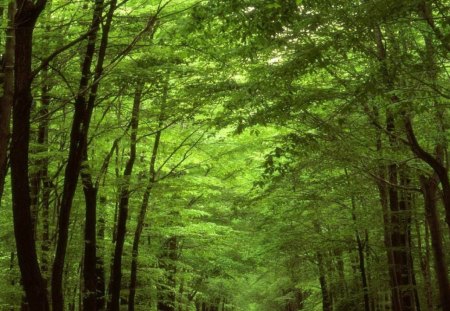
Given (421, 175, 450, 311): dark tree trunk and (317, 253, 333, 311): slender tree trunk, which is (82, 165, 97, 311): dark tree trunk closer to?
(421, 175, 450, 311): dark tree trunk

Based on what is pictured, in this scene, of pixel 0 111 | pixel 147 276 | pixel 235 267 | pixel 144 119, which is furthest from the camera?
pixel 235 267

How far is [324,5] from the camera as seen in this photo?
6.20m

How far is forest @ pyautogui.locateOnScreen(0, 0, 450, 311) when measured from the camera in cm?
551

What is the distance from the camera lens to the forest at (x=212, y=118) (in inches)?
217

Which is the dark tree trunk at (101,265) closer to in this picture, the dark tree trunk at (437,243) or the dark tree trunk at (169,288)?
the dark tree trunk at (169,288)

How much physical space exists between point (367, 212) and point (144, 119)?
23.3 ft

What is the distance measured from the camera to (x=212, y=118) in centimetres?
1118

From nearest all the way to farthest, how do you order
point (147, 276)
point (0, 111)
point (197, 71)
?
point (0, 111) < point (197, 71) < point (147, 276)

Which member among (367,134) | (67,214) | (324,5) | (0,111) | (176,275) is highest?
(324,5)

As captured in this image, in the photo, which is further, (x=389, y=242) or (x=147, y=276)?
(x=147, y=276)

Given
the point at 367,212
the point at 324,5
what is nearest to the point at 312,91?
the point at 324,5

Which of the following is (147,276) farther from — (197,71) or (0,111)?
(0,111)

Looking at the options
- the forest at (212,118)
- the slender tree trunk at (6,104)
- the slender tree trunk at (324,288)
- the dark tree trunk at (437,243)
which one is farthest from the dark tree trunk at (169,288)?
the slender tree trunk at (6,104)

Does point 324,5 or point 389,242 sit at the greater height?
point 324,5
